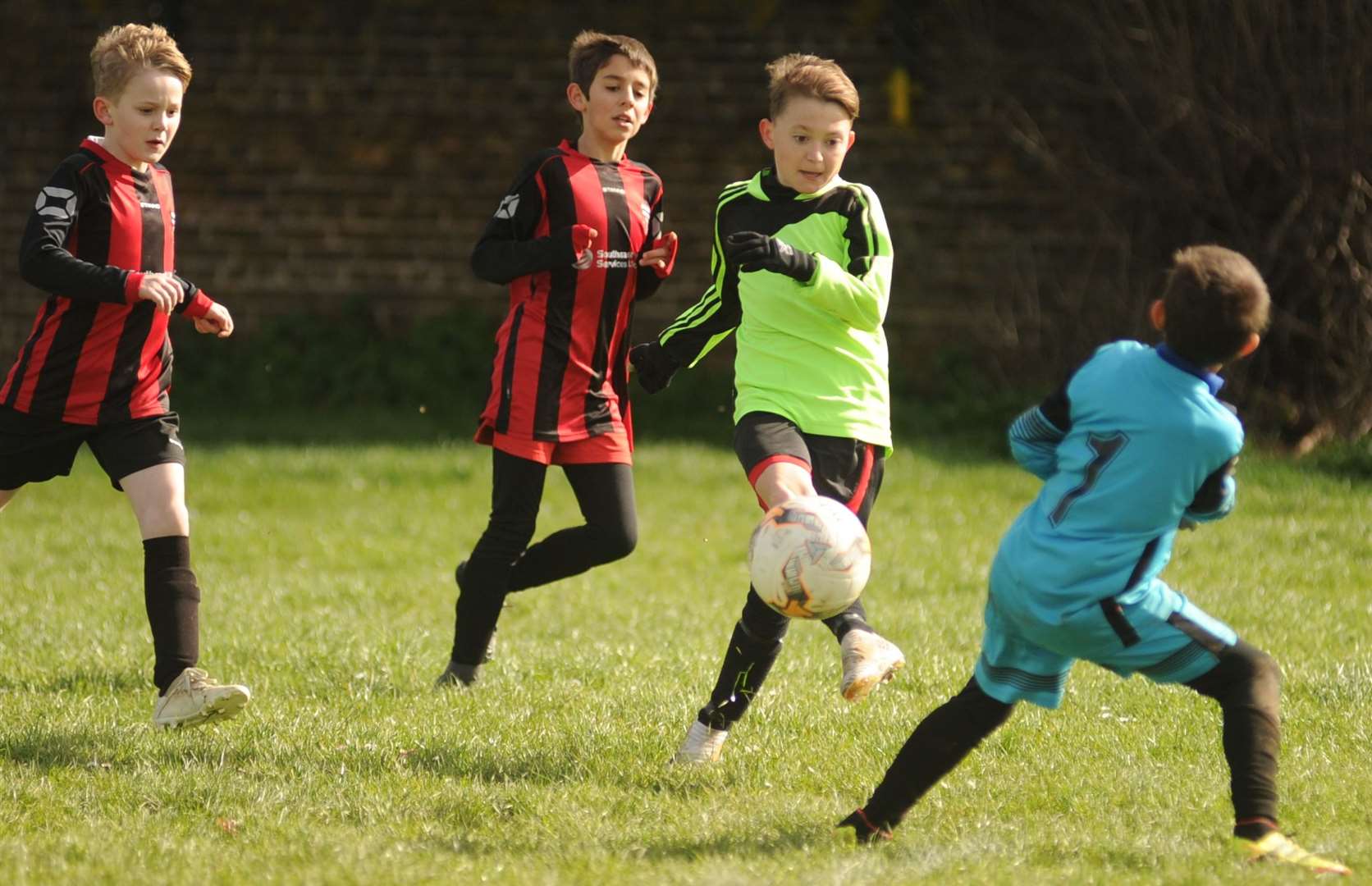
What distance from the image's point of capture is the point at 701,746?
4613 millimetres

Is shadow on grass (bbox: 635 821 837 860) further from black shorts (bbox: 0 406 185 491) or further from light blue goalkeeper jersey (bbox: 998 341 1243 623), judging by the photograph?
black shorts (bbox: 0 406 185 491)

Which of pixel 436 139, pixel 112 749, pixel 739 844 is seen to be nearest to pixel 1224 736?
pixel 739 844

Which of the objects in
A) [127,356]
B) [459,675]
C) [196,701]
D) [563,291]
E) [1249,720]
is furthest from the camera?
[459,675]

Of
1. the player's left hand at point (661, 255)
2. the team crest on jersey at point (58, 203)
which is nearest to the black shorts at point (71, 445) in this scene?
the team crest on jersey at point (58, 203)

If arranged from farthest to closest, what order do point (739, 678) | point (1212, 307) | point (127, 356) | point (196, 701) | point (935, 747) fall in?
point (127, 356), point (196, 701), point (739, 678), point (935, 747), point (1212, 307)

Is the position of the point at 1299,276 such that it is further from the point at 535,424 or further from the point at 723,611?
the point at 535,424

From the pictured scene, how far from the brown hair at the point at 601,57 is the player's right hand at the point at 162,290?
1.48 meters

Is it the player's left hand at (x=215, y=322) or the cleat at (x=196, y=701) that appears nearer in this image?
the cleat at (x=196, y=701)

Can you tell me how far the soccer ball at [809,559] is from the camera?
4.18m

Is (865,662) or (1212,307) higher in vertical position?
(1212,307)

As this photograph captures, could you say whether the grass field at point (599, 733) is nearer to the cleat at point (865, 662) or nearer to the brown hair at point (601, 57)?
the cleat at point (865, 662)

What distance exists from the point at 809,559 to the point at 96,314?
8.10ft

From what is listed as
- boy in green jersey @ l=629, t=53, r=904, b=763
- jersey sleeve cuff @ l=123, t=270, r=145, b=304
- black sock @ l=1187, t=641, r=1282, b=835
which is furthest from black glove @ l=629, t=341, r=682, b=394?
black sock @ l=1187, t=641, r=1282, b=835

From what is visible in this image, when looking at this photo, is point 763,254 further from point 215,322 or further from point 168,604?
point 168,604
